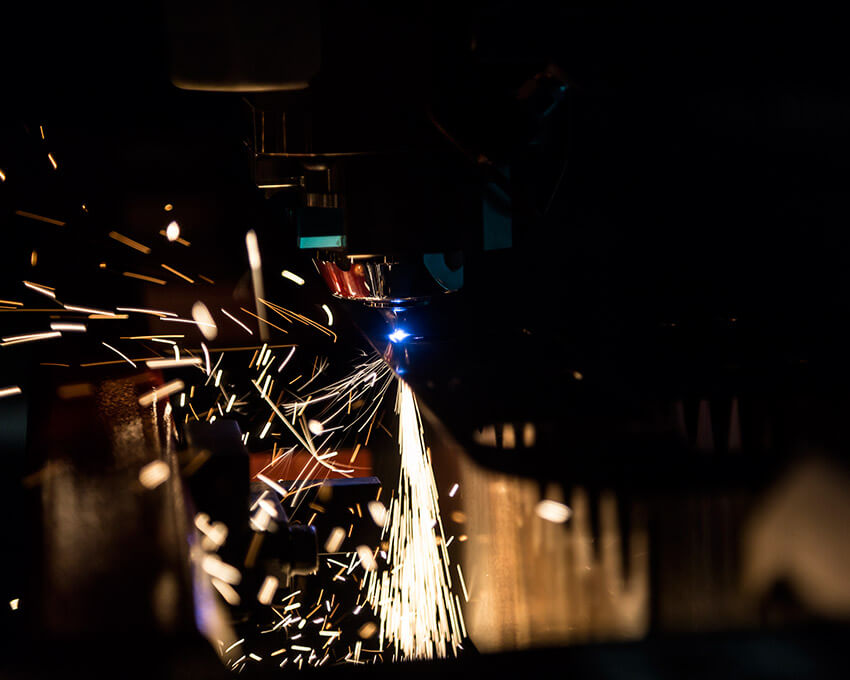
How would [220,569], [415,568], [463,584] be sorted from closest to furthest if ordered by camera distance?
1. [220,569]
2. [463,584]
3. [415,568]

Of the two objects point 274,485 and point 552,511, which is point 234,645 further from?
point 552,511

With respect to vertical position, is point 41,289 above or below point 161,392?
above

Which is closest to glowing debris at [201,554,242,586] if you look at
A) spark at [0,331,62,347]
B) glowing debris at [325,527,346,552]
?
glowing debris at [325,527,346,552]

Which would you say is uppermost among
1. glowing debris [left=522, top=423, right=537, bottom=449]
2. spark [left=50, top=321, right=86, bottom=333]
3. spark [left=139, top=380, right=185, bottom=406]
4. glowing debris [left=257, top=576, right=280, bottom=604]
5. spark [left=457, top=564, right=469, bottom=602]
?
spark [left=50, top=321, right=86, bottom=333]

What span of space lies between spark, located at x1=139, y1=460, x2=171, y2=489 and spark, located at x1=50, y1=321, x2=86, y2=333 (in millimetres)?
192

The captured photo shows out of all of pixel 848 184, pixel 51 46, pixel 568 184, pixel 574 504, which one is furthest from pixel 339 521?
pixel 848 184

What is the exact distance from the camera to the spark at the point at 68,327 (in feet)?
2.91

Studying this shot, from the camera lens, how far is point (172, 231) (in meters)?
0.93

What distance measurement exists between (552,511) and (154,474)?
0.46 metres

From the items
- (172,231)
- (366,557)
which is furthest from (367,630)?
(172,231)

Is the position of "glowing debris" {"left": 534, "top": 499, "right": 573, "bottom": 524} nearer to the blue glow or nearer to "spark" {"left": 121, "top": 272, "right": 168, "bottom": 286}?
the blue glow

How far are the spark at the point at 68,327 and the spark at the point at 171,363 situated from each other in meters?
0.09

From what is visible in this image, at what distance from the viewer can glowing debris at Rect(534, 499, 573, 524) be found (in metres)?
0.88

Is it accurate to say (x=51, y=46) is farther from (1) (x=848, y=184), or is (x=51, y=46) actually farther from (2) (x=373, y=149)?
(1) (x=848, y=184)
